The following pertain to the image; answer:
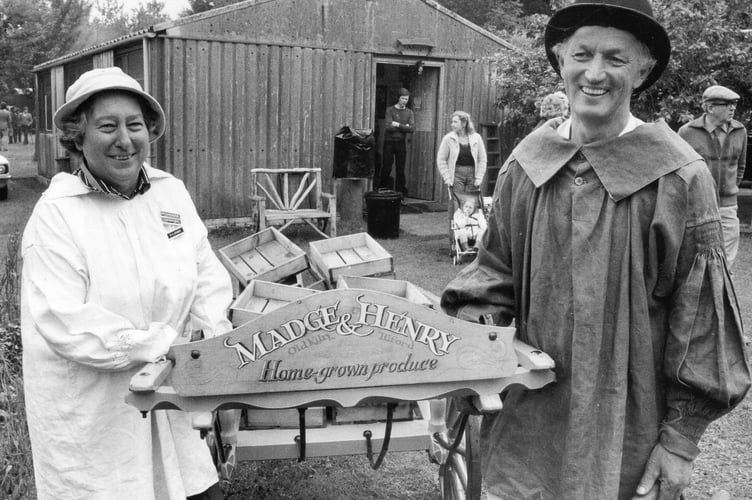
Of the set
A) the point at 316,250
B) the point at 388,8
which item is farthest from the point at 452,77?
the point at 316,250

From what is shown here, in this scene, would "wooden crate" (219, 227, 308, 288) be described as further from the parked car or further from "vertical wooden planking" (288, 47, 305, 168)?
the parked car

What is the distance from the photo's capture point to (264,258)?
19.7 feet

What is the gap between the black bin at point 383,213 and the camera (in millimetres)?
12031

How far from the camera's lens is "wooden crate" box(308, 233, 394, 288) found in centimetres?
514

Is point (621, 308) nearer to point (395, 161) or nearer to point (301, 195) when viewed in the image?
point (301, 195)

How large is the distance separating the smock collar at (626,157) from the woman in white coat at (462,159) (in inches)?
342

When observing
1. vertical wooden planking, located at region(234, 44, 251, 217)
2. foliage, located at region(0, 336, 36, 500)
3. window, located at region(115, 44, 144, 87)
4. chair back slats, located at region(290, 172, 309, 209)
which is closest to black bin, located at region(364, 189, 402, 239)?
chair back slats, located at region(290, 172, 309, 209)

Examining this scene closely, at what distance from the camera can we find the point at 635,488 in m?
2.04

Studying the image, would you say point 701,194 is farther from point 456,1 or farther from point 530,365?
point 456,1

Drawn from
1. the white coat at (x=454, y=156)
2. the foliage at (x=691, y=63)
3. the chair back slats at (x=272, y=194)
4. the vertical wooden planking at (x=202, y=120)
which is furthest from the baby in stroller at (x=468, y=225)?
the vertical wooden planking at (x=202, y=120)

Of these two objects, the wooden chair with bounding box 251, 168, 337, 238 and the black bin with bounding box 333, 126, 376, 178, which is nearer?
the wooden chair with bounding box 251, 168, 337, 238

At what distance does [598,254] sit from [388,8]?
484 inches

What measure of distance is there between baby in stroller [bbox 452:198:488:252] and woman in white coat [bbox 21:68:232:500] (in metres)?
7.76

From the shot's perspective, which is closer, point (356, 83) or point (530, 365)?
point (530, 365)
